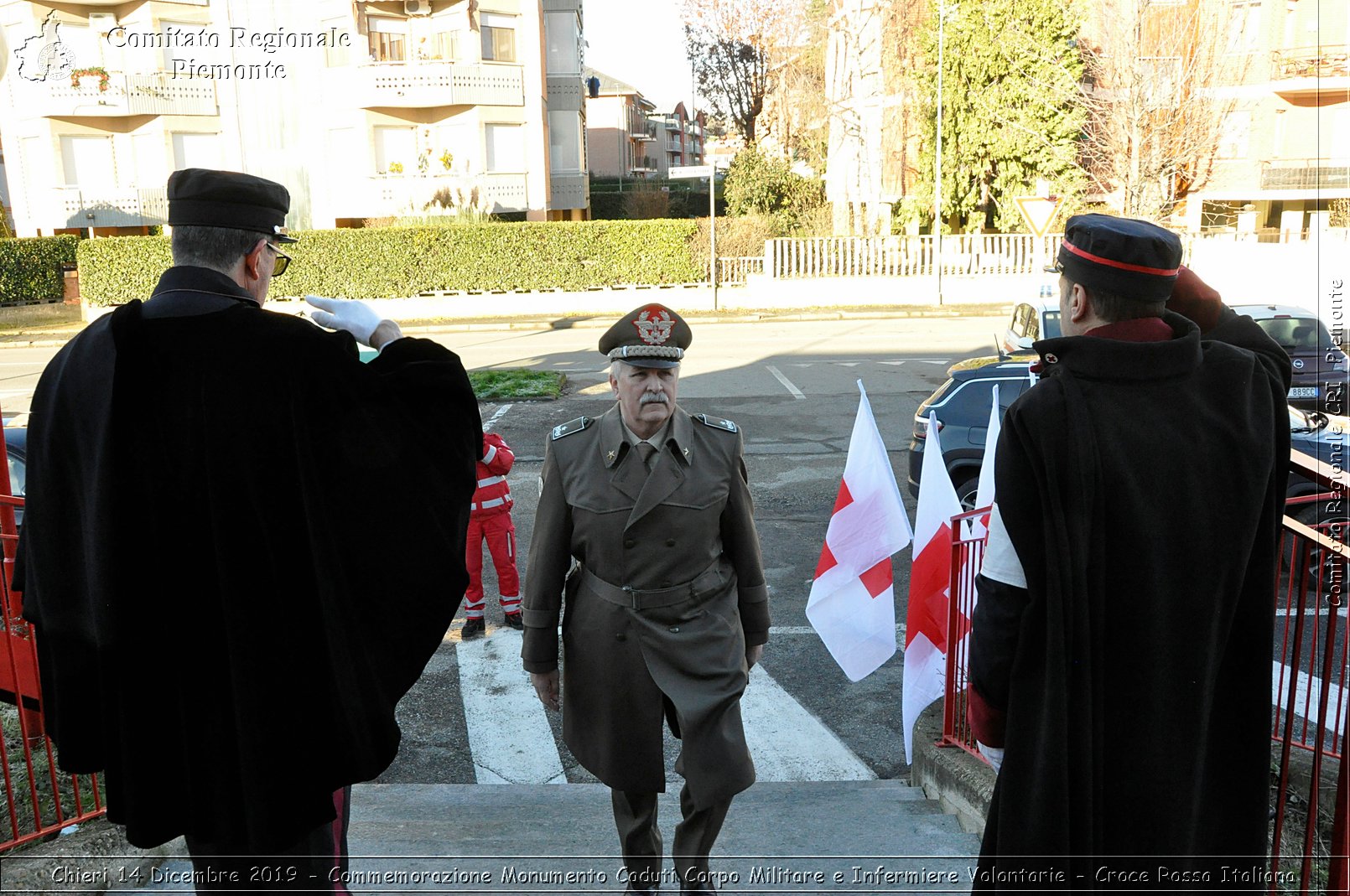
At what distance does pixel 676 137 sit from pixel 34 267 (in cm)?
A: 9757

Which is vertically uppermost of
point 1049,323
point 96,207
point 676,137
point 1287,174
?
point 676,137

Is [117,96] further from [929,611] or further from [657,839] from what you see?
[657,839]

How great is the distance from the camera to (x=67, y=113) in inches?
1319

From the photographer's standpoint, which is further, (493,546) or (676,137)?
(676,137)

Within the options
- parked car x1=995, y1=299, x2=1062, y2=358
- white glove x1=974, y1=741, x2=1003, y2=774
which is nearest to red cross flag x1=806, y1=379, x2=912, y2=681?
white glove x1=974, y1=741, x2=1003, y2=774

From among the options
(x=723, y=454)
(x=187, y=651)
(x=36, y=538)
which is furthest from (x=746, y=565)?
(x=36, y=538)

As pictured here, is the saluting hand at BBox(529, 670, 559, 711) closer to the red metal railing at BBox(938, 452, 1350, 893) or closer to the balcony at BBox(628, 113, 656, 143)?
the red metal railing at BBox(938, 452, 1350, 893)

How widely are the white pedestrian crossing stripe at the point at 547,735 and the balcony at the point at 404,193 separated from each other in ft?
94.1

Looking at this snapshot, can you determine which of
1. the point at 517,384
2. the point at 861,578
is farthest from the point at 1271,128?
the point at 861,578

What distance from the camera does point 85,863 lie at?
3352 mm

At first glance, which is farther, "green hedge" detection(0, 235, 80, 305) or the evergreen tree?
the evergreen tree

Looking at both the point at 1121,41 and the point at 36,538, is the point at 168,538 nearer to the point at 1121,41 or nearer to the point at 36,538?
the point at 36,538

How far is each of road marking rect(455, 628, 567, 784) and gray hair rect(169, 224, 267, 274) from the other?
3313 mm

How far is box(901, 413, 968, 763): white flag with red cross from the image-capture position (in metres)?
4.77
